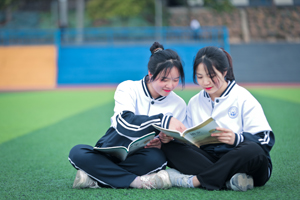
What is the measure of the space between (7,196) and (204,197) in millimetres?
1178

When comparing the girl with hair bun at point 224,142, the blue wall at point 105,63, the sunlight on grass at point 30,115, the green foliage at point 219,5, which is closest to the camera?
the girl with hair bun at point 224,142

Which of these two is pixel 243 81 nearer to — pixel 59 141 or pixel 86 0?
pixel 59 141

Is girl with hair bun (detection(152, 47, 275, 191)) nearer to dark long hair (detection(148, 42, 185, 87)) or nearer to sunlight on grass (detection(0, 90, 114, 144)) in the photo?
dark long hair (detection(148, 42, 185, 87))

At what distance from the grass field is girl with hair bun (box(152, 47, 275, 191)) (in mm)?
86

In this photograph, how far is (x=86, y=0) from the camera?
29438 millimetres

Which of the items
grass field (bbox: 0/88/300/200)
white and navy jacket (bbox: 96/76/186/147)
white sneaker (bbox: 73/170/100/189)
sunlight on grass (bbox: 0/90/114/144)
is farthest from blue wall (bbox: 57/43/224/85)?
white sneaker (bbox: 73/170/100/189)

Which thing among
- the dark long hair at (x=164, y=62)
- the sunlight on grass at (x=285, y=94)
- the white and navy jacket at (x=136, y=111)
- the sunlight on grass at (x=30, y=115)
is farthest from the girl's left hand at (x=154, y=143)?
the sunlight on grass at (x=285, y=94)

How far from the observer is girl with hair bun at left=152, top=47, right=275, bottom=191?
204 centimetres

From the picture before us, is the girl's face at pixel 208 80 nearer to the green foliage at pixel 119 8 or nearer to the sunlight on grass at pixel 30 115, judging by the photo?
the sunlight on grass at pixel 30 115

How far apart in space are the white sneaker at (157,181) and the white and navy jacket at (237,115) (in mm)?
372

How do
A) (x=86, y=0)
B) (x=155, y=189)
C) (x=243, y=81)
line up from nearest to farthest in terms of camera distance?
1. (x=155, y=189)
2. (x=243, y=81)
3. (x=86, y=0)

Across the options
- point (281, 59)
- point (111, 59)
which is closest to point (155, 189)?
point (111, 59)

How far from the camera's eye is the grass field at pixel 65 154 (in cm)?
208

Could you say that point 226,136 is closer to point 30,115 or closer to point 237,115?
point 237,115
